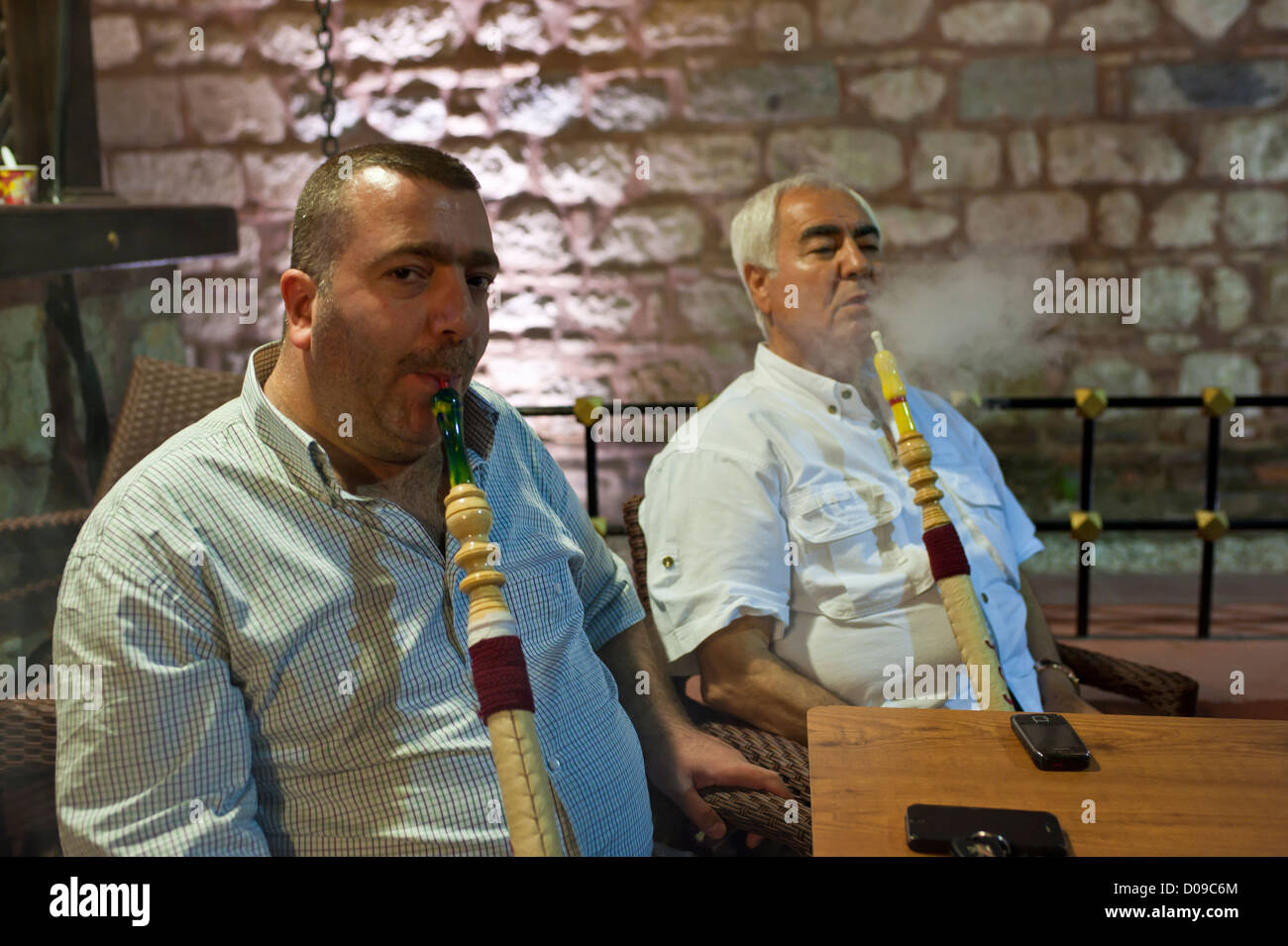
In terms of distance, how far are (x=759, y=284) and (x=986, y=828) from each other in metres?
1.37

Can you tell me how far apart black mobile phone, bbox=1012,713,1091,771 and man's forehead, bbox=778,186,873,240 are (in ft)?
3.82

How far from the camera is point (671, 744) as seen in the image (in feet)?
5.58

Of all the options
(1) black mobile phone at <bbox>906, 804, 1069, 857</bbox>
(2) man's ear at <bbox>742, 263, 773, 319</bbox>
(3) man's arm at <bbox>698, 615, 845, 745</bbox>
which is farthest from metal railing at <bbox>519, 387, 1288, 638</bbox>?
(1) black mobile phone at <bbox>906, 804, 1069, 857</bbox>

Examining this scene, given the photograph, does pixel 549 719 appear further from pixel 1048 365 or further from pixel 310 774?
pixel 1048 365

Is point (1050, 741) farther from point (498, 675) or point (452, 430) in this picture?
point (452, 430)

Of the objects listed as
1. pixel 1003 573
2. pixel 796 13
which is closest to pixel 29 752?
pixel 1003 573

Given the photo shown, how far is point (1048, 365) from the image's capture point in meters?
3.92

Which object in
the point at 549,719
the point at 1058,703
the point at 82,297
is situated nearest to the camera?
the point at 549,719

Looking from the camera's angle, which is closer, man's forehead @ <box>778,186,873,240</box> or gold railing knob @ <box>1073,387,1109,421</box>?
man's forehead @ <box>778,186,873,240</box>

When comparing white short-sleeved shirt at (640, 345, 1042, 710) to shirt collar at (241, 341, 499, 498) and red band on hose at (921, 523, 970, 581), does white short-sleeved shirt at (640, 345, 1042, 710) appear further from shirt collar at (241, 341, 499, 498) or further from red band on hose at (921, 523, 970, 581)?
shirt collar at (241, 341, 499, 498)

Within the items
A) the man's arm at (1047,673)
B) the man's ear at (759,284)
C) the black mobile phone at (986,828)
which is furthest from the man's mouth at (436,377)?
the man's arm at (1047,673)

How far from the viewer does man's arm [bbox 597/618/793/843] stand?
165cm

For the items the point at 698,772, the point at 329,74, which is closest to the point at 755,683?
the point at 698,772
